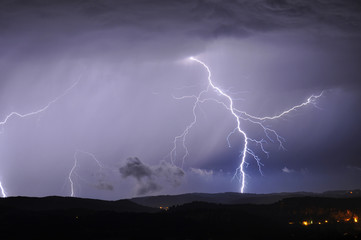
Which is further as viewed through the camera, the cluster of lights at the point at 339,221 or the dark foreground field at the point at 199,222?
the cluster of lights at the point at 339,221

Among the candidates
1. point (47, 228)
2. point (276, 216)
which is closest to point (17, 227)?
point (47, 228)

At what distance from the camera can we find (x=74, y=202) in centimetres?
9856

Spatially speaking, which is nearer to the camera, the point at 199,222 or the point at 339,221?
the point at 199,222

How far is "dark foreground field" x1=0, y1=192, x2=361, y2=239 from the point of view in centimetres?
5944

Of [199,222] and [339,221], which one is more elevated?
[199,222]

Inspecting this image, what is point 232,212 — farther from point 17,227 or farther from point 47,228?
point 17,227

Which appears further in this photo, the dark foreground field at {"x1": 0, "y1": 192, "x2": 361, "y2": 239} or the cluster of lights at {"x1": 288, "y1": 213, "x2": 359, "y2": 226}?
the cluster of lights at {"x1": 288, "y1": 213, "x2": 359, "y2": 226}

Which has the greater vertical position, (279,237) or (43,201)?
(43,201)

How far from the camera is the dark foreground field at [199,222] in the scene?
59.4 meters

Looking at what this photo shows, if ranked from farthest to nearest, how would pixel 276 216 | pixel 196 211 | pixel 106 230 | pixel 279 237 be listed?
pixel 276 216
pixel 196 211
pixel 106 230
pixel 279 237

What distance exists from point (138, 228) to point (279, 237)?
22516 millimetres

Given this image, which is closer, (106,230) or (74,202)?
(106,230)

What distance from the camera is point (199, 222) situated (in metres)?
69.7

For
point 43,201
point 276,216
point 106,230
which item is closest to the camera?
point 106,230
